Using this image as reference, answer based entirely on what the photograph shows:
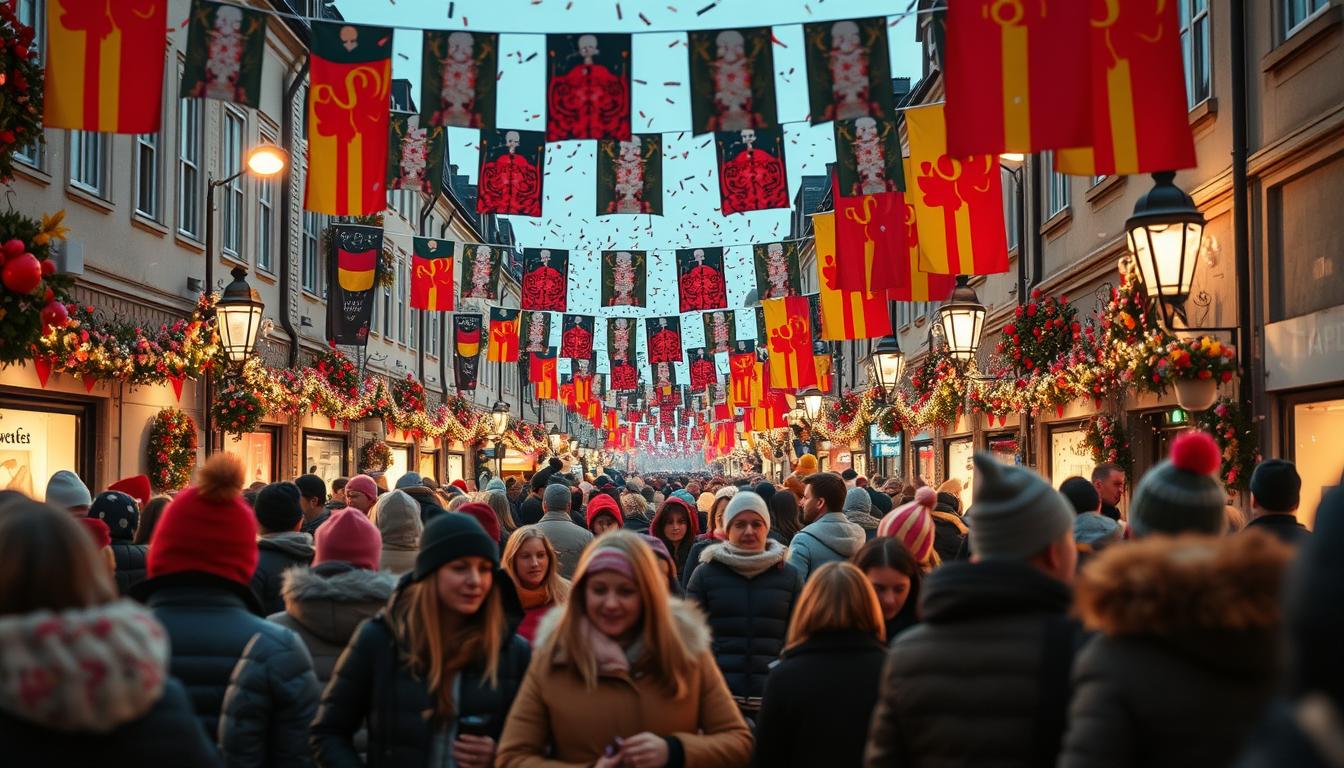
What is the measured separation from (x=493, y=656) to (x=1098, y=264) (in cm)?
1305

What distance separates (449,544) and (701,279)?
1829cm

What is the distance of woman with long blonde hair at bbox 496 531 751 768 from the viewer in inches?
165

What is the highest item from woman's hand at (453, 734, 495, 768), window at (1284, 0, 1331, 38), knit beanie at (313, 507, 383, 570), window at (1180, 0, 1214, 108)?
window at (1180, 0, 1214, 108)

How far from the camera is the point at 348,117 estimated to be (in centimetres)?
1253

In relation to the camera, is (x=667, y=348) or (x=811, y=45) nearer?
(x=811, y=45)

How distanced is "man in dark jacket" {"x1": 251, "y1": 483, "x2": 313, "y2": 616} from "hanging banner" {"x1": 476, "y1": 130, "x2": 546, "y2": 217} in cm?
838

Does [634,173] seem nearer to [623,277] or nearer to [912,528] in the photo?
[623,277]

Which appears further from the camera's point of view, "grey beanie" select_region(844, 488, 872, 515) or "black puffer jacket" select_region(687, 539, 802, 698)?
"grey beanie" select_region(844, 488, 872, 515)

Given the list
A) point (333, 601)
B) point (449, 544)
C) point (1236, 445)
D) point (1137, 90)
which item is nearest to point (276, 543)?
point (333, 601)

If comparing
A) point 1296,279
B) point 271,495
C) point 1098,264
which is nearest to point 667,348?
point 1098,264

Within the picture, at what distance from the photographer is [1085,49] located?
9.18m

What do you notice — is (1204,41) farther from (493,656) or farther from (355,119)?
(493,656)


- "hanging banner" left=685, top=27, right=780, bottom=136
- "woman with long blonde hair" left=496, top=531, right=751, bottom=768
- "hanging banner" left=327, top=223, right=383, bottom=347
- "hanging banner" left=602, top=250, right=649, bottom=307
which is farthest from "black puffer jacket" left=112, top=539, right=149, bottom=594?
"hanging banner" left=327, top=223, right=383, bottom=347

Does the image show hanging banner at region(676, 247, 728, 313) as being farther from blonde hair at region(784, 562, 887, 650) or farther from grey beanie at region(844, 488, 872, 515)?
blonde hair at region(784, 562, 887, 650)
